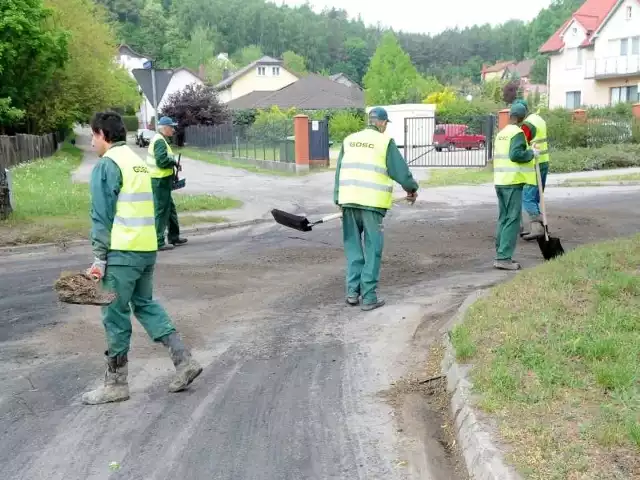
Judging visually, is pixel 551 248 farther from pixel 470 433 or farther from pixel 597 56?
pixel 597 56

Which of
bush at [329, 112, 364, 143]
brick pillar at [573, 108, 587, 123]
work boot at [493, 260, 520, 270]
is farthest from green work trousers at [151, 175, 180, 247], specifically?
bush at [329, 112, 364, 143]

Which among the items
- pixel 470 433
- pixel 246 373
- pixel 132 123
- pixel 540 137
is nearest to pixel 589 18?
pixel 540 137

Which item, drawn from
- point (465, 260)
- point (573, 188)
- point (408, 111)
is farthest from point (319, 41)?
point (465, 260)

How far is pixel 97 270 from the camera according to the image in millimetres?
4973

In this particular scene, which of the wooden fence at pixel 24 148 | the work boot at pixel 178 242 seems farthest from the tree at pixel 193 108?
the work boot at pixel 178 242

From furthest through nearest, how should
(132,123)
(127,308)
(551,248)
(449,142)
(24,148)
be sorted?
(132,123)
(24,148)
(449,142)
(551,248)
(127,308)

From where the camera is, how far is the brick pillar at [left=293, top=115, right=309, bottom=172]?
2683cm

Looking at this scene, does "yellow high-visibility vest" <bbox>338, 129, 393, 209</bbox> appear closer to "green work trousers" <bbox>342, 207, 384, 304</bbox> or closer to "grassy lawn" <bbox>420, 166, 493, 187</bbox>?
→ "green work trousers" <bbox>342, 207, 384, 304</bbox>

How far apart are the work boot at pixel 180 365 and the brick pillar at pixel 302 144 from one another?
21602mm

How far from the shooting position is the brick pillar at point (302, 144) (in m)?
26.8

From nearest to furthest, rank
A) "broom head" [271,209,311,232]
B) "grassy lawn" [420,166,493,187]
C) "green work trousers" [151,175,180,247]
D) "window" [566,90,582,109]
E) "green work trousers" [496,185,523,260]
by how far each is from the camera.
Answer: "broom head" [271,209,311,232] < "green work trousers" [496,185,523,260] < "green work trousers" [151,175,180,247] < "grassy lawn" [420,166,493,187] < "window" [566,90,582,109]

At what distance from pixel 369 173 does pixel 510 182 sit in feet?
8.19

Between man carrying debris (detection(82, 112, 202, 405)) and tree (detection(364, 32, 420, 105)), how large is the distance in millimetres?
56745

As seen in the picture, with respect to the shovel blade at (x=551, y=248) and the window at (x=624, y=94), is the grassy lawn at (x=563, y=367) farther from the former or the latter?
the window at (x=624, y=94)
